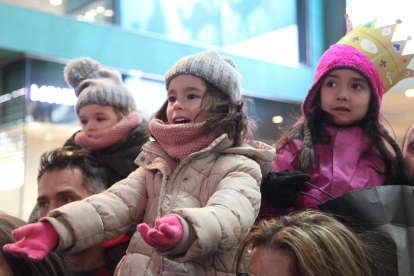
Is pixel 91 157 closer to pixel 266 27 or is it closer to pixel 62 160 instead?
pixel 62 160

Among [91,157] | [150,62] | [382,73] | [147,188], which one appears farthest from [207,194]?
[150,62]

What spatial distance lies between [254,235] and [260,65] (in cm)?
405

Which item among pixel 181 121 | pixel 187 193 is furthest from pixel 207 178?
pixel 181 121

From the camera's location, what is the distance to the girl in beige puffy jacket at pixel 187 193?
2.95 ft

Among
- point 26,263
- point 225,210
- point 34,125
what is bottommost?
point 26,263

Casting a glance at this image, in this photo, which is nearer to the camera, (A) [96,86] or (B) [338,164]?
(B) [338,164]

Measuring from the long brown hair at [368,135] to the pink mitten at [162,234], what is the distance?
743 millimetres

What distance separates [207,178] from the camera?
3.79ft

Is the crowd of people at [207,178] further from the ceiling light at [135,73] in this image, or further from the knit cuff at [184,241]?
the ceiling light at [135,73]

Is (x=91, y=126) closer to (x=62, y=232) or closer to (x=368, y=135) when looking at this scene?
(x=62, y=232)

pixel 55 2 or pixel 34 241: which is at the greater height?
pixel 55 2

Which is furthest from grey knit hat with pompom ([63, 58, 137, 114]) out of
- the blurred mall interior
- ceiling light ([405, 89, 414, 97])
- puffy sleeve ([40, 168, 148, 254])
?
the blurred mall interior

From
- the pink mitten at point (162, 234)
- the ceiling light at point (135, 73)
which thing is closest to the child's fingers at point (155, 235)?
the pink mitten at point (162, 234)

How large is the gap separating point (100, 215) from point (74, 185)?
1.67ft
